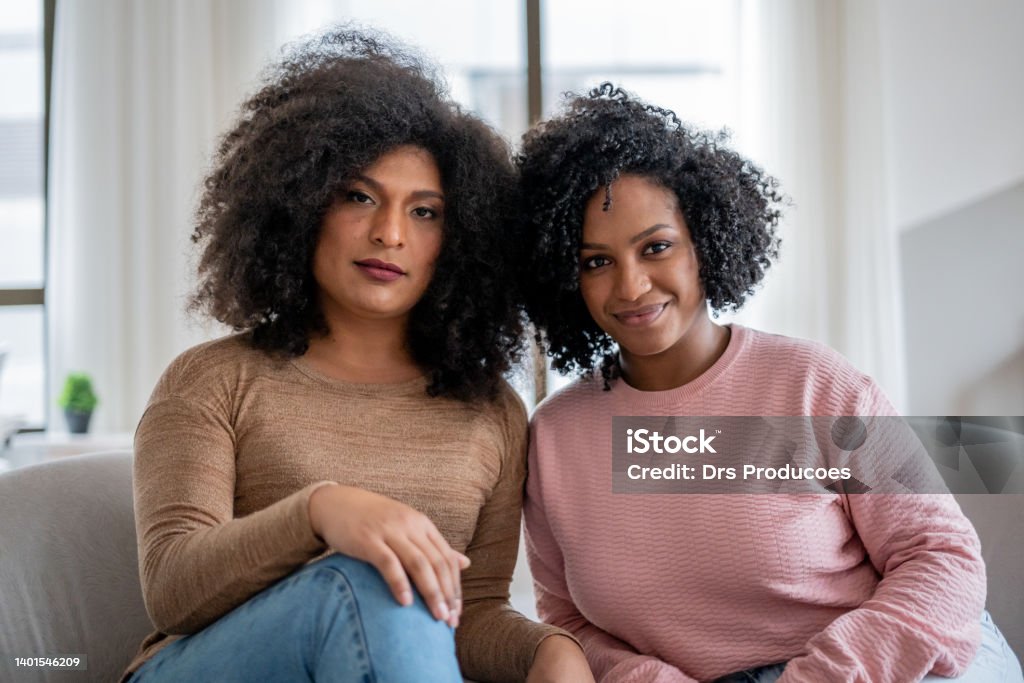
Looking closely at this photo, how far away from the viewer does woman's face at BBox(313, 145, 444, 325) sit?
1289 millimetres

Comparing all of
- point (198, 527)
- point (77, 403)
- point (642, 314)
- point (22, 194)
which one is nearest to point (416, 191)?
point (642, 314)

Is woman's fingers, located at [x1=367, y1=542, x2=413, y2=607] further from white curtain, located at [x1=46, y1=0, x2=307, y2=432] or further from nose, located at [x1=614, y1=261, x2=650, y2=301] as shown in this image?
white curtain, located at [x1=46, y1=0, x2=307, y2=432]

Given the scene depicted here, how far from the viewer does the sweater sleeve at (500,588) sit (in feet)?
4.08

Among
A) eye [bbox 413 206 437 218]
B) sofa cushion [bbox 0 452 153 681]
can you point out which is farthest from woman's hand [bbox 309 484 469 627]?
sofa cushion [bbox 0 452 153 681]

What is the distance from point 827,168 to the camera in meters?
3.80

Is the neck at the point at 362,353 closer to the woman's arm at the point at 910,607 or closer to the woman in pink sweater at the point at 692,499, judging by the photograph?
the woman in pink sweater at the point at 692,499

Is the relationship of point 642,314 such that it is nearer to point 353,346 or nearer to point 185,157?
point 353,346

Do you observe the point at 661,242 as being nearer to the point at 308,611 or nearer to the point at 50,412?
the point at 308,611

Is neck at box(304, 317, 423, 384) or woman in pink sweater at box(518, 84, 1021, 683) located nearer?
woman in pink sweater at box(518, 84, 1021, 683)

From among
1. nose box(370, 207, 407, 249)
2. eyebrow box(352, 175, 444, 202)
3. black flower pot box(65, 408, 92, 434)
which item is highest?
eyebrow box(352, 175, 444, 202)

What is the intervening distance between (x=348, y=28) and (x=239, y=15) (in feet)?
8.40

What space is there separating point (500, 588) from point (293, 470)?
13.1 inches

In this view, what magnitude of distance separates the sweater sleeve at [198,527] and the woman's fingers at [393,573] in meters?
0.09

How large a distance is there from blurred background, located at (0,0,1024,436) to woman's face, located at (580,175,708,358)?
8.21 feet
